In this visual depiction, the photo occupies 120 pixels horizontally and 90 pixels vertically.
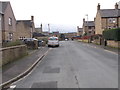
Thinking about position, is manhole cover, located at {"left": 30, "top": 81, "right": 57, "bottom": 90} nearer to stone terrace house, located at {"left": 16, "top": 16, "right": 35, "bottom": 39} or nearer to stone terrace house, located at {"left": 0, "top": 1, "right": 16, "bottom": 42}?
stone terrace house, located at {"left": 0, "top": 1, "right": 16, "bottom": 42}

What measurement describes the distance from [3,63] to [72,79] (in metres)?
5.37

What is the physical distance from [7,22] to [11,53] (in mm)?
20662

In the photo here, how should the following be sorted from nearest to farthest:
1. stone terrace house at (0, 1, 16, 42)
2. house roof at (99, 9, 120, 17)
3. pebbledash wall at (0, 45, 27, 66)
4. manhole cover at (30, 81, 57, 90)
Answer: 1. manhole cover at (30, 81, 57, 90)
2. pebbledash wall at (0, 45, 27, 66)
3. stone terrace house at (0, 1, 16, 42)
4. house roof at (99, 9, 120, 17)

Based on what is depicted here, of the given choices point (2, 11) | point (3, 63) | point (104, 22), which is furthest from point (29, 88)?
point (104, 22)

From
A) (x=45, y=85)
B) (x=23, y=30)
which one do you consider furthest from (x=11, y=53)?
(x=23, y=30)

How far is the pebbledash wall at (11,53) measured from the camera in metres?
12.5

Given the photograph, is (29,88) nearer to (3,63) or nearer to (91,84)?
(91,84)

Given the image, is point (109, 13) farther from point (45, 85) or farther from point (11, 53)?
point (45, 85)

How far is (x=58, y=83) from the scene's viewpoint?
26.3 ft

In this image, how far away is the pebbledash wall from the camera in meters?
12.5

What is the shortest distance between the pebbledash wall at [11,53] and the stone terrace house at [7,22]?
580 inches

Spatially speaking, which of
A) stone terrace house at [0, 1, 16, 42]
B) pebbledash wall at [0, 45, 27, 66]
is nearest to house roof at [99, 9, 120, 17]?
stone terrace house at [0, 1, 16, 42]

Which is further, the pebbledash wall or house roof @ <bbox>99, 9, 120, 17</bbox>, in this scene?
house roof @ <bbox>99, 9, 120, 17</bbox>

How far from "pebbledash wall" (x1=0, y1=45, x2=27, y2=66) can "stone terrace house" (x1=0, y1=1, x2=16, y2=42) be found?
14730 mm
